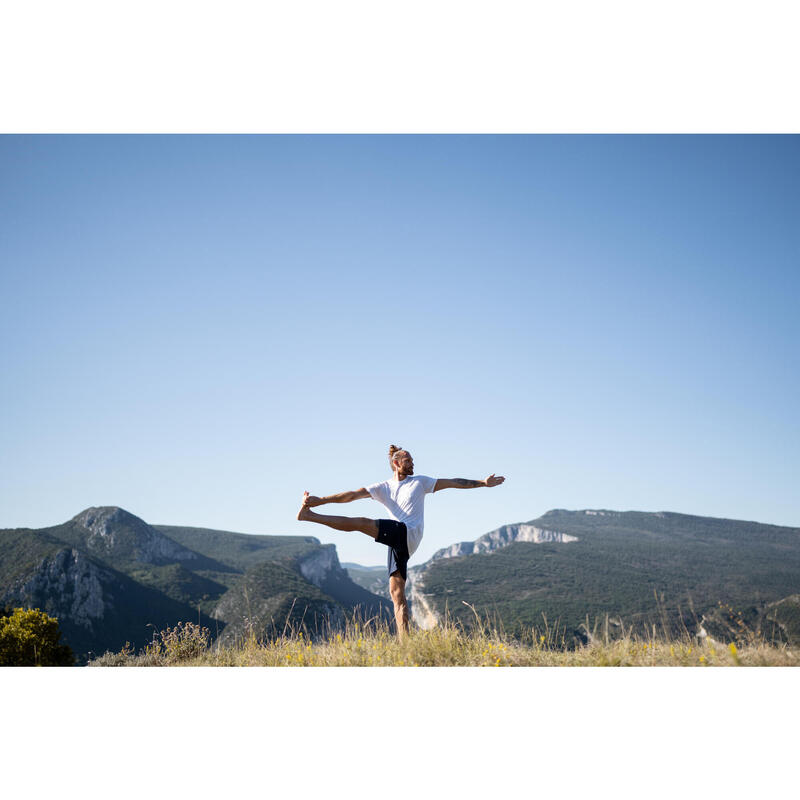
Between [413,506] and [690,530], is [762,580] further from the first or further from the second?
[413,506]

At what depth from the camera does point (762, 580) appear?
3221 inches

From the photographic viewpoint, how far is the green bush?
18016mm

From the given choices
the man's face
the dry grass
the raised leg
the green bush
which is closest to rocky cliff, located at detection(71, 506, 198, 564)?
the green bush

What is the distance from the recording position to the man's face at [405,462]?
5773mm

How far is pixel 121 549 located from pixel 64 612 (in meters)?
48.7

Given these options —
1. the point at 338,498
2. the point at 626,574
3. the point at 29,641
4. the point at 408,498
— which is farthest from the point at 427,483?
the point at 626,574

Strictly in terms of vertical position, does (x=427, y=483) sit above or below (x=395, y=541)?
above

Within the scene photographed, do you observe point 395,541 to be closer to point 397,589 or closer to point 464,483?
point 397,589

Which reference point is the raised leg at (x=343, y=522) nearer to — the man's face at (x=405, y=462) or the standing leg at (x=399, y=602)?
the standing leg at (x=399, y=602)

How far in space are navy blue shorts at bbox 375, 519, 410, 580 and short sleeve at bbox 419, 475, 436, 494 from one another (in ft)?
1.51

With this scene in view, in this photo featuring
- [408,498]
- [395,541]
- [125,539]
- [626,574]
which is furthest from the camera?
[125,539]

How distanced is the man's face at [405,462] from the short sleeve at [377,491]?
0.97 ft

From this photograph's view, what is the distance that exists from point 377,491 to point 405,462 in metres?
0.45

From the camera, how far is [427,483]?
18.6 ft
